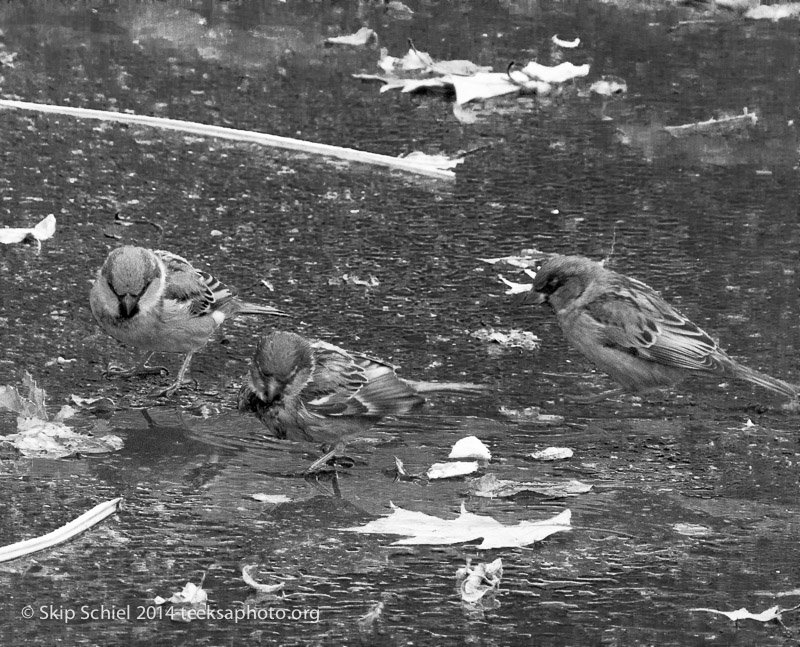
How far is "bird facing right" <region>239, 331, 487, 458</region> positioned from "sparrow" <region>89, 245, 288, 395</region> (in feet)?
2.23

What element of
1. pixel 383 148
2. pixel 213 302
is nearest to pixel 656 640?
pixel 213 302

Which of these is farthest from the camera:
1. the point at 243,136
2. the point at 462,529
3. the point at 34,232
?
the point at 243,136

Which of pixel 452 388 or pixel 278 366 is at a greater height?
pixel 278 366

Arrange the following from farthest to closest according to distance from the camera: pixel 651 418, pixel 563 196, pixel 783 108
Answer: pixel 783 108 → pixel 563 196 → pixel 651 418

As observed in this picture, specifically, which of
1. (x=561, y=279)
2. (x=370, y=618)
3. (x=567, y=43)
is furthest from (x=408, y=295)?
(x=567, y=43)

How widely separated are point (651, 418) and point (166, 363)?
7.36 feet

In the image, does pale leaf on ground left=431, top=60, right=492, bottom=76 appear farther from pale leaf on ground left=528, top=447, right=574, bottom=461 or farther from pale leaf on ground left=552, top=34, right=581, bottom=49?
pale leaf on ground left=528, top=447, right=574, bottom=461

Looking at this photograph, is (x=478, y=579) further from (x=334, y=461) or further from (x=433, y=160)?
(x=433, y=160)

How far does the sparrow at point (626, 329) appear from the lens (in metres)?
5.86

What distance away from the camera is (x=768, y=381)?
5625 millimetres

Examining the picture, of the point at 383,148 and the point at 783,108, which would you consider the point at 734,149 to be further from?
the point at 383,148

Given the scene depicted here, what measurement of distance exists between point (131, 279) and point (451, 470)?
181 cm

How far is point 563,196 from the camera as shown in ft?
25.6

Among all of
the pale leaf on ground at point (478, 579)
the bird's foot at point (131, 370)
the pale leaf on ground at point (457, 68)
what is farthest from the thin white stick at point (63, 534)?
the pale leaf on ground at point (457, 68)
